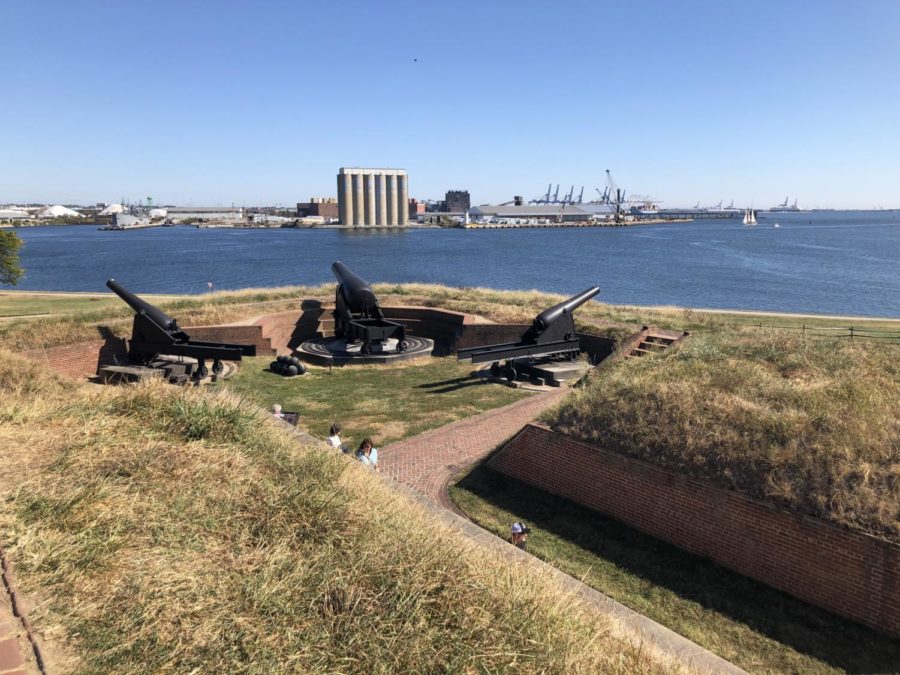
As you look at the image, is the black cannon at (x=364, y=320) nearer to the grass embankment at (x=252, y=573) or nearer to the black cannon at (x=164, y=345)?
the black cannon at (x=164, y=345)

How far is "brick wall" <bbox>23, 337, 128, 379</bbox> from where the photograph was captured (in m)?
14.8

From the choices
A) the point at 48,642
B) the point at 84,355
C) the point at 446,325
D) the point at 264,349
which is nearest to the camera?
the point at 48,642

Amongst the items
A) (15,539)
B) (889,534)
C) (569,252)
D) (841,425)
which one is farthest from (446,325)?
(569,252)

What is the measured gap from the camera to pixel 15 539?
13.6 feet

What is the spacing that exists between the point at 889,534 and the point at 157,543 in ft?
22.9

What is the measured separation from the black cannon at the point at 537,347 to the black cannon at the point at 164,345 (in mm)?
6098

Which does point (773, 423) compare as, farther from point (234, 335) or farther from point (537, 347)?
point (234, 335)

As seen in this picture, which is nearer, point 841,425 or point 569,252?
point 841,425

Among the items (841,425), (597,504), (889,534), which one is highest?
(841,425)

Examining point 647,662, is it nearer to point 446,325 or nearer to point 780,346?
point 780,346

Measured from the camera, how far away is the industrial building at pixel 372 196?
156m

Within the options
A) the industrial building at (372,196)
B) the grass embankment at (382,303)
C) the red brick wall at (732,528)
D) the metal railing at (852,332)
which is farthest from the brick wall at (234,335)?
the industrial building at (372,196)

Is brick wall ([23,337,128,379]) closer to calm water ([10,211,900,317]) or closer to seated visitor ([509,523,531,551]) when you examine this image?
seated visitor ([509,523,531,551])

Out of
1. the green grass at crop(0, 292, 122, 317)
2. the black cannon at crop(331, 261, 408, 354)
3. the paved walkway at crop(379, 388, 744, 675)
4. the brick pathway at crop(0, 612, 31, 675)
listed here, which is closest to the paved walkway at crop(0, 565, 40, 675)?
the brick pathway at crop(0, 612, 31, 675)
